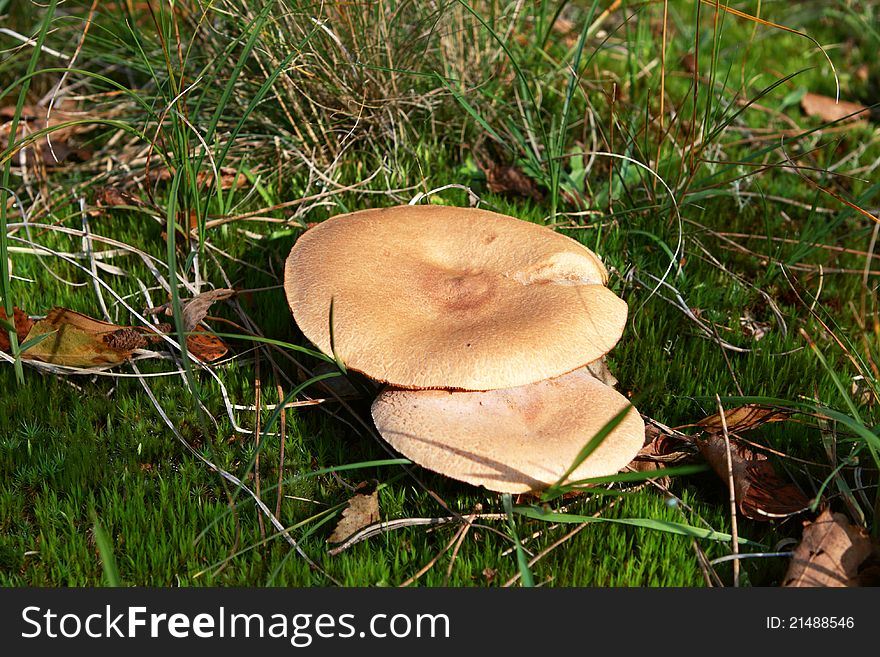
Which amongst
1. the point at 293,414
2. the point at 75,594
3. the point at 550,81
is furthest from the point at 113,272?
the point at 550,81

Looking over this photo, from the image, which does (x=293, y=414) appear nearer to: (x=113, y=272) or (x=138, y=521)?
(x=138, y=521)

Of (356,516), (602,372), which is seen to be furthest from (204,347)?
(602,372)

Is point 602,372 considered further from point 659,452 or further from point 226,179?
point 226,179

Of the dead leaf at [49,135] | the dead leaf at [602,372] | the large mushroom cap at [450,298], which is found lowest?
the dead leaf at [602,372]

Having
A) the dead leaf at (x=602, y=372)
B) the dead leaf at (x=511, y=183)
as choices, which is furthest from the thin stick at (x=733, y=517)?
the dead leaf at (x=511, y=183)

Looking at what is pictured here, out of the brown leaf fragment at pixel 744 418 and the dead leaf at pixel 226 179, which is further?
the dead leaf at pixel 226 179

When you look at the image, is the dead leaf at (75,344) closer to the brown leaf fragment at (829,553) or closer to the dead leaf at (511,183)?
the dead leaf at (511,183)
